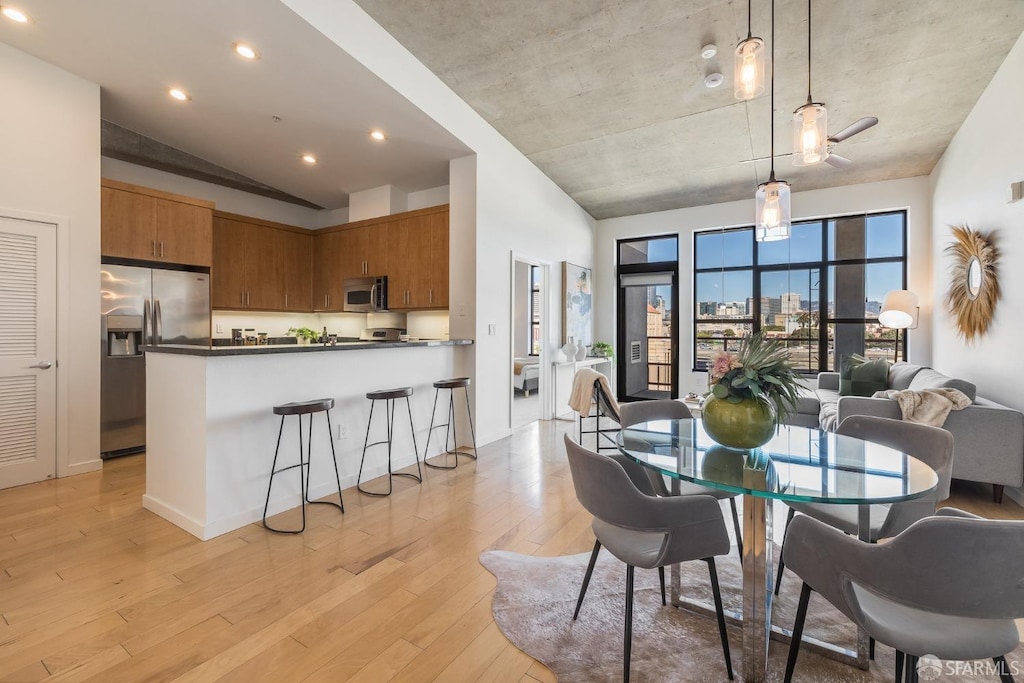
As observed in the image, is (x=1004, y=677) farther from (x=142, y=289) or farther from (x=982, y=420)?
(x=142, y=289)

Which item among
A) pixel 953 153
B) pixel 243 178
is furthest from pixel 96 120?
pixel 953 153

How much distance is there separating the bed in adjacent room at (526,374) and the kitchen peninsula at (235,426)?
2524mm

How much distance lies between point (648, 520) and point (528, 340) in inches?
174

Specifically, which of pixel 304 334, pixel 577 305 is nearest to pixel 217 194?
pixel 304 334

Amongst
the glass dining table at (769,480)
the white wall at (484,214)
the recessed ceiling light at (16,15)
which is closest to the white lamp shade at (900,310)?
the white wall at (484,214)

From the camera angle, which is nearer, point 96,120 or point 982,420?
point 982,420

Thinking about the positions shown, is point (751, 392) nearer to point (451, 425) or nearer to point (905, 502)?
point (905, 502)

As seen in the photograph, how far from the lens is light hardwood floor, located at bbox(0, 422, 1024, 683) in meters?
1.70

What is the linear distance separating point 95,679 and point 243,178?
589 centimetres

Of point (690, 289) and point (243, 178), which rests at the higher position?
point (243, 178)

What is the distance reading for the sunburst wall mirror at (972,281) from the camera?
12.2 ft

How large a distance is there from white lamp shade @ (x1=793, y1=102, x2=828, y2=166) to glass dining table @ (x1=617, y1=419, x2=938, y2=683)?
1.62 metres

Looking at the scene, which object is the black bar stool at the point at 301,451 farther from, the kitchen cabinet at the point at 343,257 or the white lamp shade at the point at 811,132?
the white lamp shade at the point at 811,132

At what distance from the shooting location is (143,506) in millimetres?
3121
